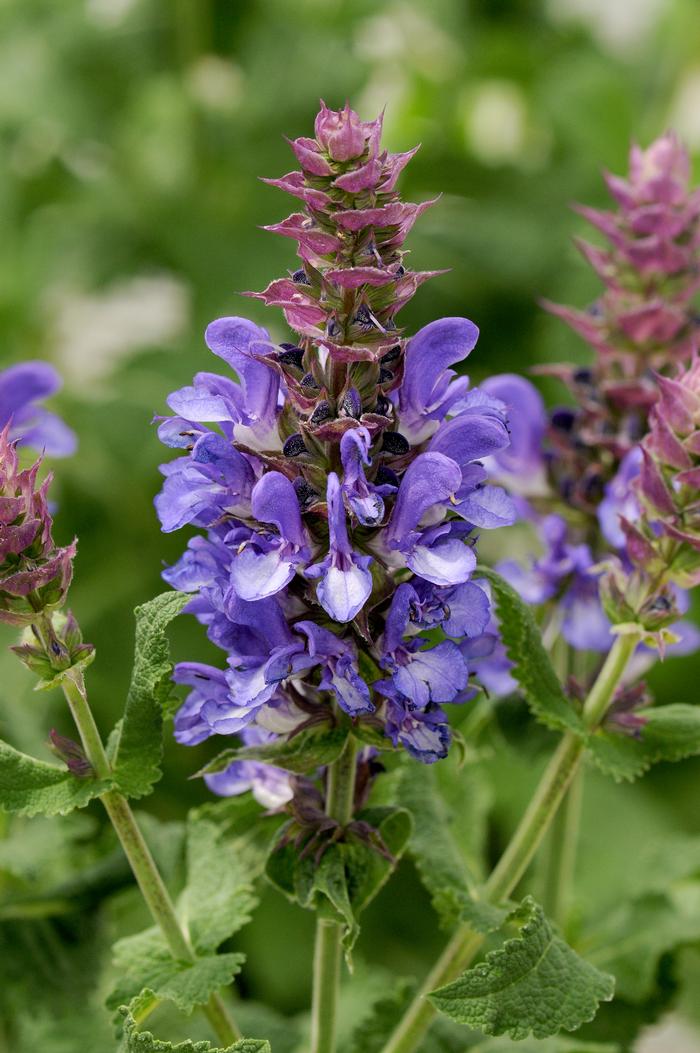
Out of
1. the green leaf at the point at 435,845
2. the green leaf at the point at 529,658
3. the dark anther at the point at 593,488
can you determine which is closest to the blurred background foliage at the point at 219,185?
the dark anther at the point at 593,488

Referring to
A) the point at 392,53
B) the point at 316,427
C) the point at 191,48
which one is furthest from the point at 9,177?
the point at 316,427

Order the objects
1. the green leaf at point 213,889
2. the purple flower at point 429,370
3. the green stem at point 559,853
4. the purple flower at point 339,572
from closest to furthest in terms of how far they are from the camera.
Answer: the purple flower at point 339,572 → the purple flower at point 429,370 → the green leaf at point 213,889 → the green stem at point 559,853

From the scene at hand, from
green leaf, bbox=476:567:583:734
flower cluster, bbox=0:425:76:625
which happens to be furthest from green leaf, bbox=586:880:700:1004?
flower cluster, bbox=0:425:76:625

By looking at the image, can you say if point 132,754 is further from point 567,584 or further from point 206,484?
point 567,584

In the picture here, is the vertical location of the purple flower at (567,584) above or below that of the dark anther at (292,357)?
below

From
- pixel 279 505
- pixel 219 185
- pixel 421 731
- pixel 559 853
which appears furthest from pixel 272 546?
pixel 219 185

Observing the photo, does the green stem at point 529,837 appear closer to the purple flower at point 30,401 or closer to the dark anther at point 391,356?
the dark anther at point 391,356

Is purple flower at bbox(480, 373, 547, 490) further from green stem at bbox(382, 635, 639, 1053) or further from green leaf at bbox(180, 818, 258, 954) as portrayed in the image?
green leaf at bbox(180, 818, 258, 954)
